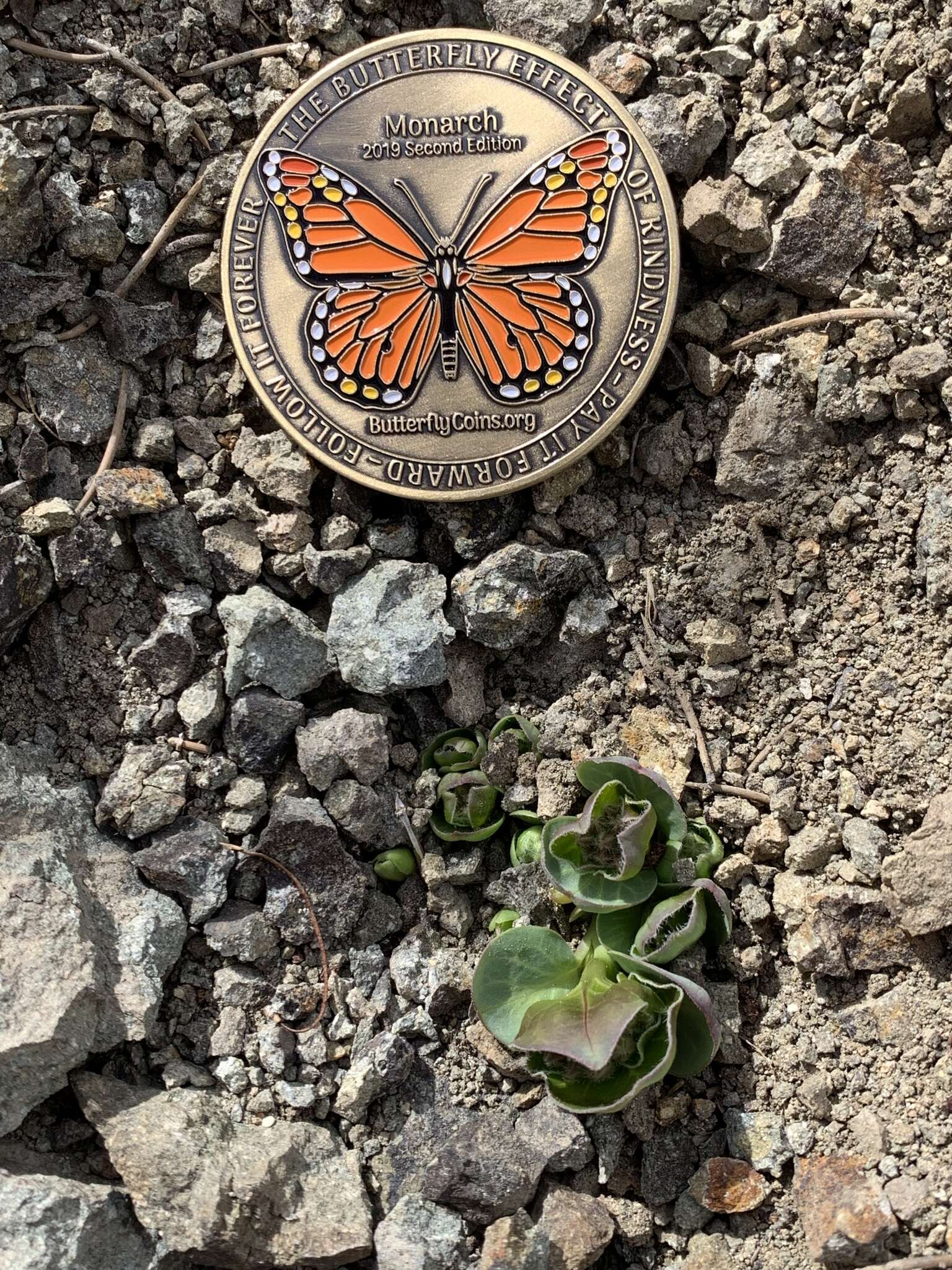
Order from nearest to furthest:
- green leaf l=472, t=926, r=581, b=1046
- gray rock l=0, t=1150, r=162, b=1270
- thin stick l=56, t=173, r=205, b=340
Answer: gray rock l=0, t=1150, r=162, b=1270 → green leaf l=472, t=926, r=581, b=1046 → thin stick l=56, t=173, r=205, b=340

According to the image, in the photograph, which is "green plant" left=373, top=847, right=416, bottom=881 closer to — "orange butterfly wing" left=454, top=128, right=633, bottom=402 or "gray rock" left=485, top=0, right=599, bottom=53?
"orange butterfly wing" left=454, top=128, right=633, bottom=402

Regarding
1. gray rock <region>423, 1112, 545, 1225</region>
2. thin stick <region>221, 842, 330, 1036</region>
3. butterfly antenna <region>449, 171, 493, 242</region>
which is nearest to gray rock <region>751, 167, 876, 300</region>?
butterfly antenna <region>449, 171, 493, 242</region>

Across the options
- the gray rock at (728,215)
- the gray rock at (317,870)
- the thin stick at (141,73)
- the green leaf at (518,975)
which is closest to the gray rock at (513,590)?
the gray rock at (317,870)

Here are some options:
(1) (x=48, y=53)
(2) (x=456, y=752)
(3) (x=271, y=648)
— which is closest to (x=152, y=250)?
(1) (x=48, y=53)

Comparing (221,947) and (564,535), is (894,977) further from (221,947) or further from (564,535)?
(221,947)

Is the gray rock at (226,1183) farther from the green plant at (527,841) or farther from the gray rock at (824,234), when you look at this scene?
the gray rock at (824,234)
